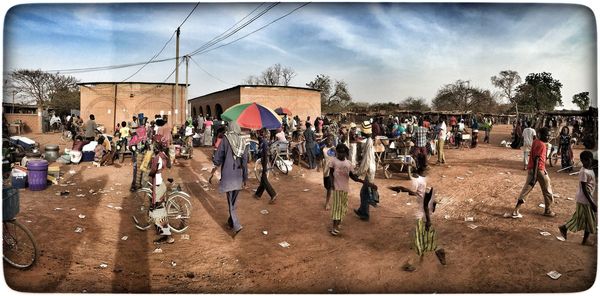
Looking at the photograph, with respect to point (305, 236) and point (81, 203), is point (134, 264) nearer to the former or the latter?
point (305, 236)

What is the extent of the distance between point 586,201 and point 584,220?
23 centimetres

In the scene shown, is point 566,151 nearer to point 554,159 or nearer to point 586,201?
point 554,159

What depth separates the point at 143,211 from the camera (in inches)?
230

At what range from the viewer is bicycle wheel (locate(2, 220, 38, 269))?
370cm

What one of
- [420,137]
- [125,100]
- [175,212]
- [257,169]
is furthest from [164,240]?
[125,100]

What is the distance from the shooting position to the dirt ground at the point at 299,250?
365 cm

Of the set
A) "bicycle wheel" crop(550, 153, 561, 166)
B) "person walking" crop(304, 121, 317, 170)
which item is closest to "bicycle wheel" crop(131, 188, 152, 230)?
"person walking" crop(304, 121, 317, 170)

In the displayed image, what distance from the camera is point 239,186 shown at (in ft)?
16.2

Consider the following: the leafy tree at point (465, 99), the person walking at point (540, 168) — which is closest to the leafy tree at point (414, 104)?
the leafy tree at point (465, 99)

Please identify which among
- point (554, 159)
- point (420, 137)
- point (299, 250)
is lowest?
point (299, 250)

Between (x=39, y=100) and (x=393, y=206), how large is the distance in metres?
31.6

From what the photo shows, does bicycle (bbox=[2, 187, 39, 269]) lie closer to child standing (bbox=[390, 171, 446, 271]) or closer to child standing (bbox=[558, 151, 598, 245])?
child standing (bbox=[390, 171, 446, 271])

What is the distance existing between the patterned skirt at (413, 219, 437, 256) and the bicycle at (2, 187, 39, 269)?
396 centimetres

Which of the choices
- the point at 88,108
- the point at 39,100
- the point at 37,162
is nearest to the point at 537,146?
the point at 37,162
